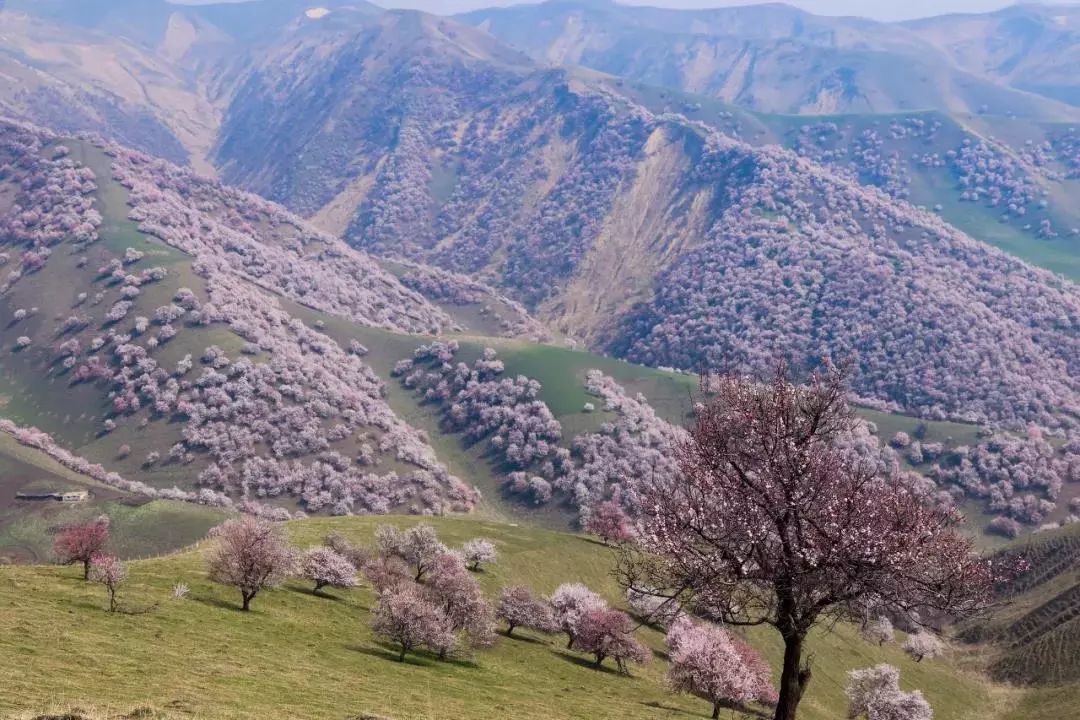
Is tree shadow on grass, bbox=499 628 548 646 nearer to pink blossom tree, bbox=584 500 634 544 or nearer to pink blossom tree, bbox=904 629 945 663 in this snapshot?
pink blossom tree, bbox=584 500 634 544

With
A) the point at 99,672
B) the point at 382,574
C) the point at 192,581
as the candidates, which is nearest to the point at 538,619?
the point at 382,574

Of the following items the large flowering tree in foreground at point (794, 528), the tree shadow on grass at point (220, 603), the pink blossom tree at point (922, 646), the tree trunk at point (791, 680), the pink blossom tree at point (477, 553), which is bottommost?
the tree shadow on grass at point (220, 603)

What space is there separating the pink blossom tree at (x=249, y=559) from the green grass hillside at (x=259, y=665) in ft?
6.55

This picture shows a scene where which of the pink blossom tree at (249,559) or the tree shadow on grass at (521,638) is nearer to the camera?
the pink blossom tree at (249,559)

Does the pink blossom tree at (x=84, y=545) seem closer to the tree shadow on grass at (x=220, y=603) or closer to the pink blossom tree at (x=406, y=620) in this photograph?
the tree shadow on grass at (x=220, y=603)

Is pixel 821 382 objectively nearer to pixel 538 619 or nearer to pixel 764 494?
pixel 764 494

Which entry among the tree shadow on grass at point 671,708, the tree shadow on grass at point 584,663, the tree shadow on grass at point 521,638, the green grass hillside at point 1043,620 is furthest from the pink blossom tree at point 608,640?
the green grass hillside at point 1043,620

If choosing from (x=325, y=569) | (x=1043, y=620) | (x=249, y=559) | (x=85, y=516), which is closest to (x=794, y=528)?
(x=249, y=559)

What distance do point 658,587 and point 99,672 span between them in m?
31.5

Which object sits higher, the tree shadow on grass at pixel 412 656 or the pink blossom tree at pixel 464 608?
the pink blossom tree at pixel 464 608

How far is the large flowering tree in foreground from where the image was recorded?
102ft

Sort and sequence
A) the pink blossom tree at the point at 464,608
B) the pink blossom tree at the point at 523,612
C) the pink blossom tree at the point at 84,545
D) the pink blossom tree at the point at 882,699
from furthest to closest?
1. the pink blossom tree at the point at 882,699
2. the pink blossom tree at the point at 523,612
3. the pink blossom tree at the point at 464,608
4. the pink blossom tree at the point at 84,545

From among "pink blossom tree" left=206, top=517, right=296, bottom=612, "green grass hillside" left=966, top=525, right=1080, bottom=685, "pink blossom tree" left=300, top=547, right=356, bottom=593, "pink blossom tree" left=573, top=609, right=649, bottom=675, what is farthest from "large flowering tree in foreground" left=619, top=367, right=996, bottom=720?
"green grass hillside" left=966, top=525, right=1080, bottom=685

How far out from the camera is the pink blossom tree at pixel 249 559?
69.8m
